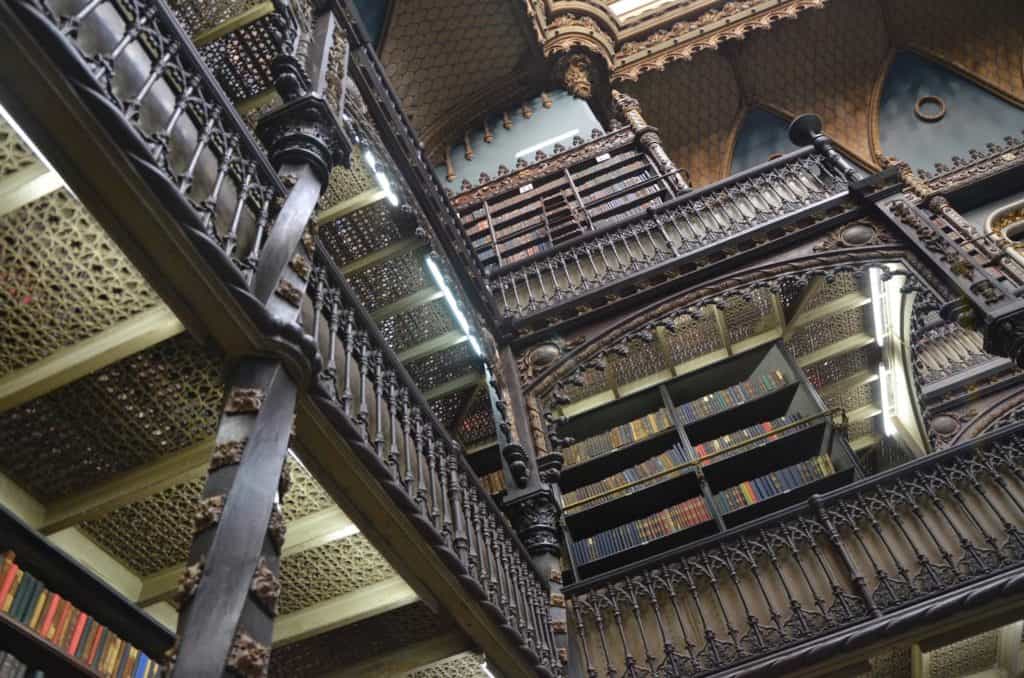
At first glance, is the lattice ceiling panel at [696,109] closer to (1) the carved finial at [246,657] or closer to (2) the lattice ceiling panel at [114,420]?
(2) the lattice ceiling panel at [114,420]

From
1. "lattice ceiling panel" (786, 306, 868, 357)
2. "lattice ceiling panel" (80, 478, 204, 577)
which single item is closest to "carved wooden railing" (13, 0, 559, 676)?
"lattice ceiling panel" (80, 478, 204, 577)

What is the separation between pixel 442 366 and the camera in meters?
5.21

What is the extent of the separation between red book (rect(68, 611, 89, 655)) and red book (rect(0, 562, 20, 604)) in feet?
0.88

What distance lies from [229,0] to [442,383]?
8.92 feet

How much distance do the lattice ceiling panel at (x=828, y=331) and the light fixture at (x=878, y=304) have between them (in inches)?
3.5

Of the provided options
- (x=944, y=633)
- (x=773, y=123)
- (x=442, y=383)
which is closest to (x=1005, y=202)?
(x=773, y=123)

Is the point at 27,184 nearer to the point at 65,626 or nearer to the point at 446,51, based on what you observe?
the point at 65,626

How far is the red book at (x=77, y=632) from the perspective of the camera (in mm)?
2100

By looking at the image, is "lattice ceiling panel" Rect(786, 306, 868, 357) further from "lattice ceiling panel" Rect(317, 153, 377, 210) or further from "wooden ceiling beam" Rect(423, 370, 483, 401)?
"lattice ceiling panel" Rect(317, 153, 377, 210)

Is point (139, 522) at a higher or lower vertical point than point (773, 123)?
lower

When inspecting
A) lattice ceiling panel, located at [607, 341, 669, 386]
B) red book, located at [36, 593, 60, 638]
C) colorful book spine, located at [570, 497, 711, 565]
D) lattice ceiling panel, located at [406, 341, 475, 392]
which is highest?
lattice ceiling panel, located at [607, 341, 669, 386]

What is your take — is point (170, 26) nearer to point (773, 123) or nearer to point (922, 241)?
point (922, 241)

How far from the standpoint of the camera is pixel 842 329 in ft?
20.7

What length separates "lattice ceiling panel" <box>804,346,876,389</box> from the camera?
254 inches
